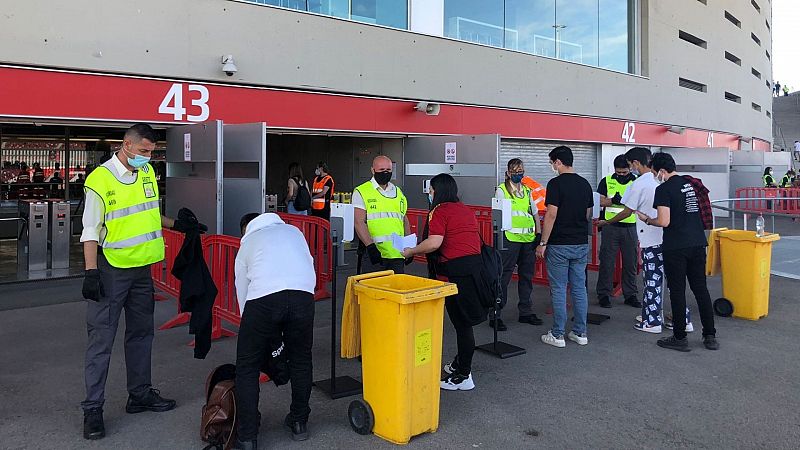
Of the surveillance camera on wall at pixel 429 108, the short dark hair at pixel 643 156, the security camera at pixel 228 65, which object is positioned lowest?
the short dark hair at pixel 643 156

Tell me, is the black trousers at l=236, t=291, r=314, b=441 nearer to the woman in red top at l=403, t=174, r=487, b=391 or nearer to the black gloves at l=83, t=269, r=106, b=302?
the black gloves at l=83, t=269, r=106, b=302

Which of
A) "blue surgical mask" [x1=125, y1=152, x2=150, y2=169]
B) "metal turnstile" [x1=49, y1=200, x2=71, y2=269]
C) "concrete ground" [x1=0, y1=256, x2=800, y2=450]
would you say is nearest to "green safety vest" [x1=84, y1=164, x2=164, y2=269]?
"blue surgical mask" [x1=125, y1=152, x2=150, y2=169]

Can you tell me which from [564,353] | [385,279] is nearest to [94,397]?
[385,279]

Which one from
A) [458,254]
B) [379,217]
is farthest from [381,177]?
[458,254]

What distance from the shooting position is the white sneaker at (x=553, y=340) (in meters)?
6.00

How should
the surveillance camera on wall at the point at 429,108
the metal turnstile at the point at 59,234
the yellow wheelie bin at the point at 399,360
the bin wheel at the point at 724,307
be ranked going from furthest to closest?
the surveillance camera on wall at the point at 429,108, the metal turnstile at the point at 59,234, the bin wheel at the point at 724,307, the yellow wheelie bin at the point at 399,360

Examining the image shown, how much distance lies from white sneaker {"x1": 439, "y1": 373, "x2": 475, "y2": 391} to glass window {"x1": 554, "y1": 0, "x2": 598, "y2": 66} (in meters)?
13.0

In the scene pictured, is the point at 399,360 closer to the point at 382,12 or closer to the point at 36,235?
the point at 36,235

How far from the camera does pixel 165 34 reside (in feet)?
30.7

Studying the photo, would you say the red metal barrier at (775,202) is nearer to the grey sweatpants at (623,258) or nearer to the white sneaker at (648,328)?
the grey sweatpants at (623,258)

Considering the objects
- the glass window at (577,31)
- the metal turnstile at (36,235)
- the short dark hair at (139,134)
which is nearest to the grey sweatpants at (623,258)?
the short dark hair at (139,134)

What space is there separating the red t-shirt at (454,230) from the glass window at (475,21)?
9.45 meters

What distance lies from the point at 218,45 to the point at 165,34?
827 millimetres

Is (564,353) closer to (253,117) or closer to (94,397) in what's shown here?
(94,397)
